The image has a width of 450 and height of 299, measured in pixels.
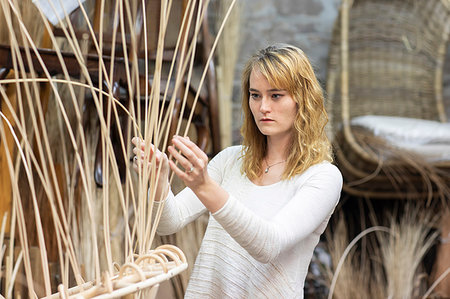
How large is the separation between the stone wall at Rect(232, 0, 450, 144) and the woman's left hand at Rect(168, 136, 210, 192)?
1859 mm

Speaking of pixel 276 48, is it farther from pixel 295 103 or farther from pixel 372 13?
pixel 372 13

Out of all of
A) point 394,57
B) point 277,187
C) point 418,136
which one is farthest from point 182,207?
point 394,57

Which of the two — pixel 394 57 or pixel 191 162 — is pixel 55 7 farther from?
pixel 394 57

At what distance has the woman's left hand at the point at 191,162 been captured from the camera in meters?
0.71

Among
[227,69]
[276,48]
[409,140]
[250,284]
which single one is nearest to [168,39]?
[227,69]

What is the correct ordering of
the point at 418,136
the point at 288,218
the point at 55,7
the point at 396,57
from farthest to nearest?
the point at 396,57 < the point at 418,136 < the point at 55,7 < the point at 288,218

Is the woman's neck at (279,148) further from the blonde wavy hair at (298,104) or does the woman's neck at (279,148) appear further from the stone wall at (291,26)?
the stone wall at (291,26)

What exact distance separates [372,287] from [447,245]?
304 millimetres

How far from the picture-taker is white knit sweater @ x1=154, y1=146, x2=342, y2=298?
0.88 m

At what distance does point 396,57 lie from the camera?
2.67m

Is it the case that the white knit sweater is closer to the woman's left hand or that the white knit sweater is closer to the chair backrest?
the woman's left hand

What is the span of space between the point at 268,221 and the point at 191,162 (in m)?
0.20

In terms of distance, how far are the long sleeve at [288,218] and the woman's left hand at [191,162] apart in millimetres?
62

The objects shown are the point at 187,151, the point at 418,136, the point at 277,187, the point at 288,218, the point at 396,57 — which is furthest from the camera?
the point at 396,57
